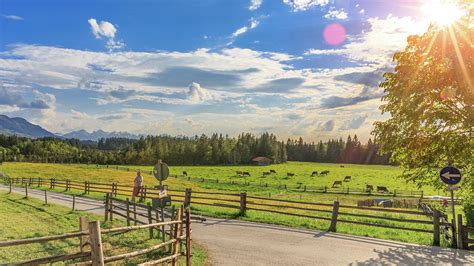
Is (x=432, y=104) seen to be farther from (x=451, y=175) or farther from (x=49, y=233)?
(x=49, y=233)

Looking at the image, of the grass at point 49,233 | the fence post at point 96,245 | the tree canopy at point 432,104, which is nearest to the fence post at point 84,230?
the fence post at point 96,245

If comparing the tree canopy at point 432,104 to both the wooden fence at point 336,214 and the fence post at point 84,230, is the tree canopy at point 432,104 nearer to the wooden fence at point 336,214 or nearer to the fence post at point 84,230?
the wooden fence at point 336,214

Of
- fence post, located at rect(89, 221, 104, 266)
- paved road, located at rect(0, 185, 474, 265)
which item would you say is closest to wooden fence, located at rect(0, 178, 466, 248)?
paved road, located at rect(0, 185, 474, 265)

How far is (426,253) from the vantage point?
40.2 ft

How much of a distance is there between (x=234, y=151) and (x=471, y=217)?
110 m

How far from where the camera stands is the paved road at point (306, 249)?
11234 millimetres

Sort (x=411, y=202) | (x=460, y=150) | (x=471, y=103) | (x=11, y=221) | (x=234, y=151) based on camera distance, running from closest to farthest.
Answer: (x=471, y=103), (x=460, y=150), (x=11, y=221), (x=411, y=202), (x=234, y=151)

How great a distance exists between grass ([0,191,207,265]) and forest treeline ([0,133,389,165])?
95719mm

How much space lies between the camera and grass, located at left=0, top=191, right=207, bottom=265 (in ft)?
39.4

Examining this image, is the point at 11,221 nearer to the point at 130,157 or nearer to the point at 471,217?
the point at 471,217

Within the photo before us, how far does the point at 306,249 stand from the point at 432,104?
9226 millimetres

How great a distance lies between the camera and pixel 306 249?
12.6 m

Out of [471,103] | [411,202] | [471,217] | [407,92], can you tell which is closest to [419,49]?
[407,92]

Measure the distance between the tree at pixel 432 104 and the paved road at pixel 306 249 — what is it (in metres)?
5.43
